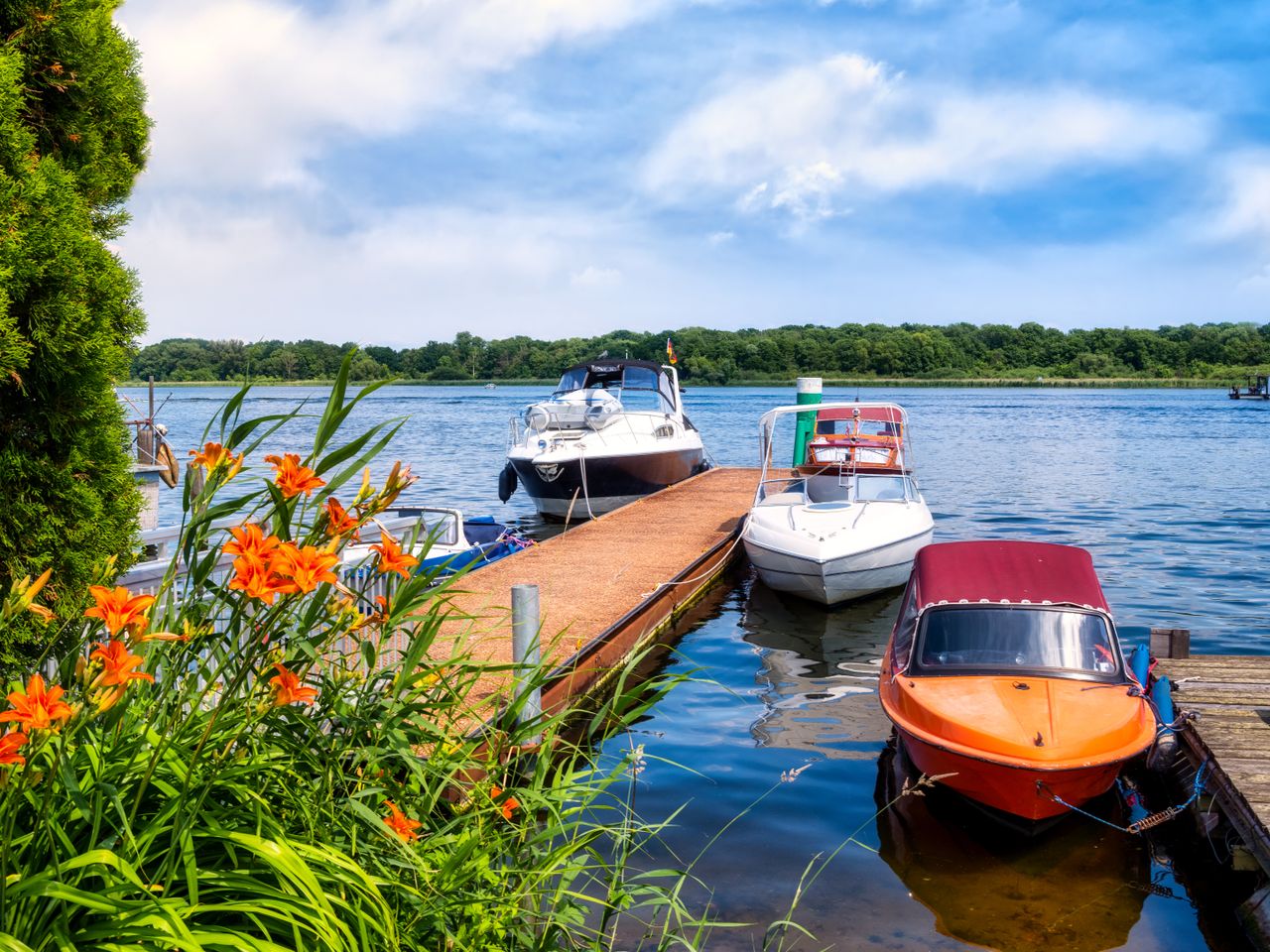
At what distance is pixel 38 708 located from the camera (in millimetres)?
1705

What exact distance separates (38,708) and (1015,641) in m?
6.42

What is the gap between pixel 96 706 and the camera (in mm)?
1876

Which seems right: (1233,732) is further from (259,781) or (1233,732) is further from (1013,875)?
(259,781)

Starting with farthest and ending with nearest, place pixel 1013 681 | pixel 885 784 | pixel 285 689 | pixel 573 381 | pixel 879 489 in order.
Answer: pixel 573 381
pixel 879 489
pixel 885 784
pixel 1013 681
pixel 285 689

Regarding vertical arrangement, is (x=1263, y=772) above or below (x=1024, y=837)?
above

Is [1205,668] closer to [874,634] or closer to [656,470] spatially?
[874,634]

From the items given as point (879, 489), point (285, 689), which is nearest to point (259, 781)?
point (285, 689)

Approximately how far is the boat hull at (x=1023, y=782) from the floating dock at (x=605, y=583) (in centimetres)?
221

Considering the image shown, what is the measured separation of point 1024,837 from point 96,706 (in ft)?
19.4

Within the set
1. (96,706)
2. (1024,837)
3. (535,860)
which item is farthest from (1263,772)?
(96,706)

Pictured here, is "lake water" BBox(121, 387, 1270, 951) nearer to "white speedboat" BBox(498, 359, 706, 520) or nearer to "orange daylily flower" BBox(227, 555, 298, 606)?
"orange daylily flower" BBox(227, 555, 298, 606)

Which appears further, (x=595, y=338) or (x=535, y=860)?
(x=595, y=338)

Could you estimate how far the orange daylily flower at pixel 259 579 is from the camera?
5.95ft

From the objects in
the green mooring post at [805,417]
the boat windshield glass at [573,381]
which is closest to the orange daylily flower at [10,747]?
the green mooring post at [805,417]
